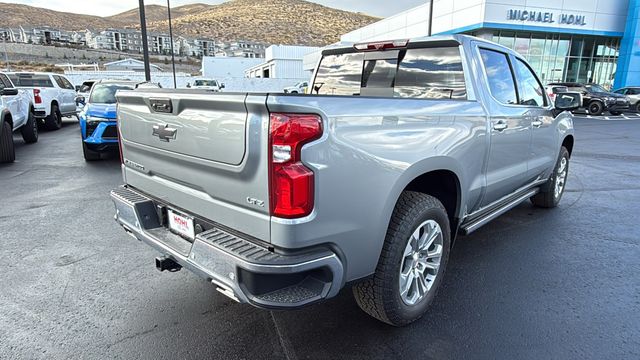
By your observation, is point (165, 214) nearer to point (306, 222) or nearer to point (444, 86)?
point (306, 222)

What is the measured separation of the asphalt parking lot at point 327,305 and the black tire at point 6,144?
398 centimetres

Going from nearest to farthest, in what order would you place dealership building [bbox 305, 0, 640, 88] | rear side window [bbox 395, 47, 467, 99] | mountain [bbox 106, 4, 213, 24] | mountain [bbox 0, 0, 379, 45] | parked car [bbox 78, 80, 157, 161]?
rear side window [bbox 395, 47, 467, 99], parked car [bbox 78, 80, 157, 161], dealership building [bbox 305, 0, 640, 88], mountain [bbox 0, 0, 379, 45], mountain [bbox 106, 4, 213, 24]

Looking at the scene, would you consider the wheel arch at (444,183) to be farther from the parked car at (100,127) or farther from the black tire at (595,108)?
the black tire at (595,108)

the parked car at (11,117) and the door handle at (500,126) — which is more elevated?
the door handle at (500,126)

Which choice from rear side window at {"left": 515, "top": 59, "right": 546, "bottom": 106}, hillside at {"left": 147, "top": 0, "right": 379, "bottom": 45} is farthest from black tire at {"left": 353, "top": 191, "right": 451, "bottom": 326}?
hillside at {"left": 147, "top": 0, "right": 379, "bottom": 45}

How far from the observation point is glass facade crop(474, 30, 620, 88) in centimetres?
2766

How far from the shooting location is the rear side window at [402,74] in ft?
10.9

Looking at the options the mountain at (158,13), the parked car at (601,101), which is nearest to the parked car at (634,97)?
the parked car at (601,101)

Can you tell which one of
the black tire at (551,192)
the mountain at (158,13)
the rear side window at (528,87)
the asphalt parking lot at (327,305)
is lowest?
the asphalt parking lot at (327,305)

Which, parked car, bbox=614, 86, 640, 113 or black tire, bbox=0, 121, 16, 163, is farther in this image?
parked car, bbox=614, 86, 640, 113

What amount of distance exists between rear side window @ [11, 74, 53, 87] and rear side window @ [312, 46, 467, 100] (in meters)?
13.8

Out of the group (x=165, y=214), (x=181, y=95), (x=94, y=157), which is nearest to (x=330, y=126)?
(x=181, y=95)

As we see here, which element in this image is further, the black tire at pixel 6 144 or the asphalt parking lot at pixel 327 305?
the black tire at pixel 6 144

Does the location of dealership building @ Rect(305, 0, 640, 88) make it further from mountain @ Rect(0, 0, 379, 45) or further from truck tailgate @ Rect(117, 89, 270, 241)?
mountain @ Rect(0, 0, 379, 45)
